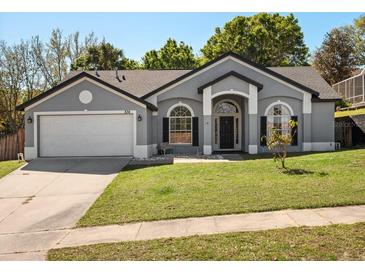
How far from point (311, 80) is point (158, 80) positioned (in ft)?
31.7

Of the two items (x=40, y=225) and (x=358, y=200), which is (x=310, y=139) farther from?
(x=40, y=225)

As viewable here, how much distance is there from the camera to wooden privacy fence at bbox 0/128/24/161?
2011 centimetres

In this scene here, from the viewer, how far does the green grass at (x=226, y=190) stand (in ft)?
27.0

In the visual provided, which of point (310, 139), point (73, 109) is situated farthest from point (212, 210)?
point (310, 139)

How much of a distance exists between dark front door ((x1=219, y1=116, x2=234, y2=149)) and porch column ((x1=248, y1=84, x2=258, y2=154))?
2.44 meters

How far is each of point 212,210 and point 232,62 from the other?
14057 millimetres

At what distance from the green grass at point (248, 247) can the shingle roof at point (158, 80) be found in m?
15.3

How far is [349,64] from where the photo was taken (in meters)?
38.9

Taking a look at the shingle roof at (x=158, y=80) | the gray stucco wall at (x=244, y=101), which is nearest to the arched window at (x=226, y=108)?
the gray stucco wall at (x=244, y=101)

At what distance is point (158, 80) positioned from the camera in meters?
22.9

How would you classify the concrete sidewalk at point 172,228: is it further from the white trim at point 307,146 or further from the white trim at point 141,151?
the white trim at point 307,146

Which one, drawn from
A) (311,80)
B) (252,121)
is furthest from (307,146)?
(311,80)

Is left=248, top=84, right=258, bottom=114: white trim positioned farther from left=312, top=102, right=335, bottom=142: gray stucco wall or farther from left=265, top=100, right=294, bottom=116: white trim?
left=312, top=102, right=335, bottom=142: gray stucco wall

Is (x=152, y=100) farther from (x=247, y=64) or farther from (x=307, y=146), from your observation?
(x=307, y=146)
